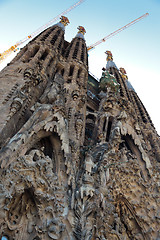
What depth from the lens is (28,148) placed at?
7.19m

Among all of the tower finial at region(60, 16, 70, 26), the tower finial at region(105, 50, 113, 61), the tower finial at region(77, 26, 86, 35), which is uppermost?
the tower finial at region(105, 50, 113, 61)

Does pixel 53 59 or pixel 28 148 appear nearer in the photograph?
pixel 28 148

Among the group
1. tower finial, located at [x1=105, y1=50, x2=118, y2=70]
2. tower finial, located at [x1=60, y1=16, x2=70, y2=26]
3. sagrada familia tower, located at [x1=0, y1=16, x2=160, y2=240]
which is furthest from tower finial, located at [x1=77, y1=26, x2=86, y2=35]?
sagrada familia tower, located at [x1=0, y1=16, x2=160, y2=240]

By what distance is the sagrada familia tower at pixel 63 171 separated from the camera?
622 centimetres

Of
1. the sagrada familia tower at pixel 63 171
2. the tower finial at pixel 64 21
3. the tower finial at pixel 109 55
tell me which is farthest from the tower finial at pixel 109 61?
the sagrada familia tower at pixel 63 171

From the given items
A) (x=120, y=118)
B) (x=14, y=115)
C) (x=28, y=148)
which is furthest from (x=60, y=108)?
(x=120, y=118)

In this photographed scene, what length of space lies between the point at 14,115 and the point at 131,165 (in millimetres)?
5951

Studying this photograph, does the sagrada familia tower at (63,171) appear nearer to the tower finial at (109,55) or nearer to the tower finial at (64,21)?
the tower finial at (64,21)

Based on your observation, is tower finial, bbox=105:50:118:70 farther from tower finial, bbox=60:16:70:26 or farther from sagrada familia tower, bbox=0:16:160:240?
sagrada familia tower, bbox=0:16:160:240

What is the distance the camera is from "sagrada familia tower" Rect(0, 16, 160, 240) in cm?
622

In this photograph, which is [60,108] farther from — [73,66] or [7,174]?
[73,66]

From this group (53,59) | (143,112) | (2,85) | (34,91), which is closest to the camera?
(2,85)

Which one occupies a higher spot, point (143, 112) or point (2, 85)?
point (143, 112)

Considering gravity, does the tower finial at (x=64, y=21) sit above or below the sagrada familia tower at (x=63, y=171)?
above
